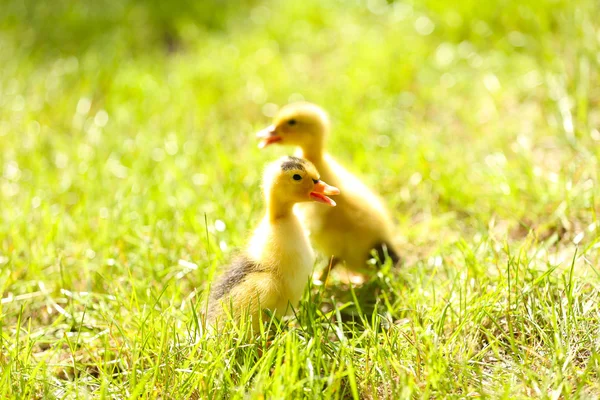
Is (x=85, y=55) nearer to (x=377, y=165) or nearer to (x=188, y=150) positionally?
(x=188, y=150)

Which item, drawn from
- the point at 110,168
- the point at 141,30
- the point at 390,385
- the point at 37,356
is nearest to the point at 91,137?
the point at 110,168

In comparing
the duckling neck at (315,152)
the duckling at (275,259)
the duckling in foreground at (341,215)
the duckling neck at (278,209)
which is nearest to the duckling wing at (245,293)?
the duckling at (275,259)

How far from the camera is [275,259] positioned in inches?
93.7

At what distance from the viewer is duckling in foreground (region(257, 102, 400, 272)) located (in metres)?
2.85

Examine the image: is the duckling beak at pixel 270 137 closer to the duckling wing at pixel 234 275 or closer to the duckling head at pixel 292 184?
the duckling head at pixel 292 184

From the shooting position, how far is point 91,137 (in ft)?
14.4

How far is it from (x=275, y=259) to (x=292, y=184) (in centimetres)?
28

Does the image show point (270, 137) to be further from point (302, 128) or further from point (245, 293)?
point (245, 293)

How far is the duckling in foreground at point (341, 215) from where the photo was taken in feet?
9.35

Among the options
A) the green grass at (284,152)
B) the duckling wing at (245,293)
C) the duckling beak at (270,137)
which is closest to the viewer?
the green grass at (284,152)

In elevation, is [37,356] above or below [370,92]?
below

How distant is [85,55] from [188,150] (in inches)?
70.5

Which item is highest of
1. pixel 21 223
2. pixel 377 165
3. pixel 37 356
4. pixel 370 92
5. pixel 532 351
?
pixel 370 92

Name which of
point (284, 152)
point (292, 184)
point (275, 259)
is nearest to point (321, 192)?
point (292, 184)
